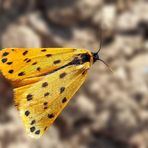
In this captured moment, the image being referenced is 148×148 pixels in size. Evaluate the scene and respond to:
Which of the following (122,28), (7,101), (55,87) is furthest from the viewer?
(122,28)

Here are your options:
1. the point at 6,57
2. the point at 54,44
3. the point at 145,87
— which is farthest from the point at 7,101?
the point at 6,57

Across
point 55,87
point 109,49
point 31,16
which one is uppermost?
point 31,16

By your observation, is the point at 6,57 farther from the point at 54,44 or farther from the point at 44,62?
the point at 54,44

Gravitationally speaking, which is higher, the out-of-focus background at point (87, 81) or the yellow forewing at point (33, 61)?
the out-of-focus background at point (87, 81)

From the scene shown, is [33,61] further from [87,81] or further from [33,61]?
[87,81]

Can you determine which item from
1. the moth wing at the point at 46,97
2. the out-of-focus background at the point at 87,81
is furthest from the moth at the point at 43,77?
the out-of-focus background at the point at 87,81

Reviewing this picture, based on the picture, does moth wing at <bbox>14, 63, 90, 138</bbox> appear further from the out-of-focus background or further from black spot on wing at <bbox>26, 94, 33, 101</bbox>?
the out-of-focus background

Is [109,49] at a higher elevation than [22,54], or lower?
higher

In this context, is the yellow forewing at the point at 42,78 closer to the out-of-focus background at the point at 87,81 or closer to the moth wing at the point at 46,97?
the moth wing at the point at 46,97
